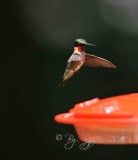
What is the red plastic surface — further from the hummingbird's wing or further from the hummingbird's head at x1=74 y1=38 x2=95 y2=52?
A: the hummingbird's head at x1=74 y1=38 x2=95 y2=52

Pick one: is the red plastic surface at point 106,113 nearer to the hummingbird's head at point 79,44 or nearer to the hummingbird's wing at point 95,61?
the hummingbird's wing at point 95,61

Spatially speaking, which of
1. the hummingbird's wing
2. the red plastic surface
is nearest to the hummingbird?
the hummingbird's wing

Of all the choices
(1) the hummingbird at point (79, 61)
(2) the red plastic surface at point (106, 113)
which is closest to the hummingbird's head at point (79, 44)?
(1) the hummingbird at point (79, 61)

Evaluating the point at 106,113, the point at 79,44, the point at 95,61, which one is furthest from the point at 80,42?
the point at 106,113

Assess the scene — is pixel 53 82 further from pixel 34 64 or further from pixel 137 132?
pixel 137 132

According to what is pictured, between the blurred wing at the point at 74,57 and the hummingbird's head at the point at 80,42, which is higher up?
the hummingbird's head at the point at 80,42

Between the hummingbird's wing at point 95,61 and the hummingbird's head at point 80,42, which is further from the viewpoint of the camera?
the hummingbird's head at point 80,42

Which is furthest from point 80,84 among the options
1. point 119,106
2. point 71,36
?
point 119,106
